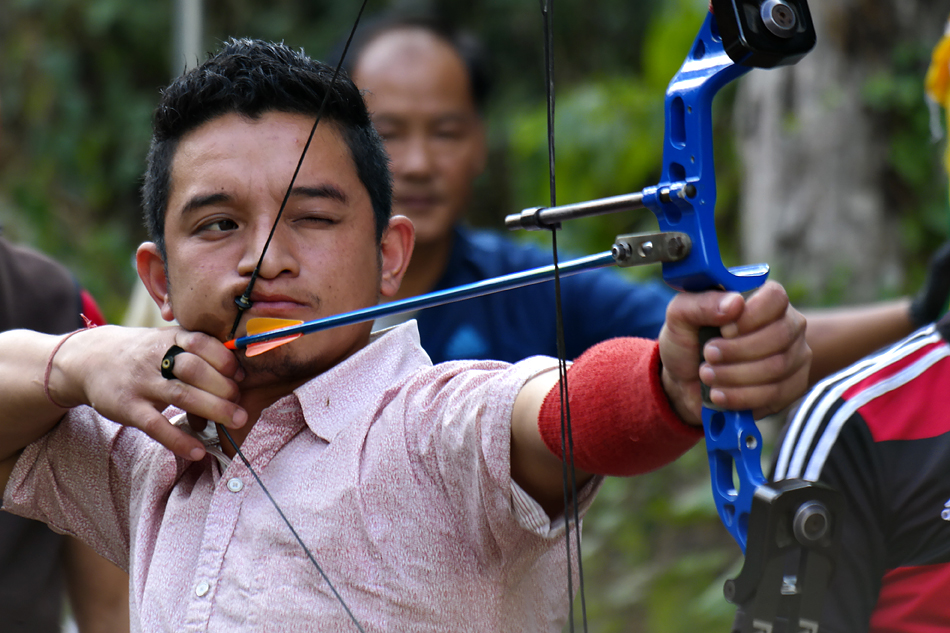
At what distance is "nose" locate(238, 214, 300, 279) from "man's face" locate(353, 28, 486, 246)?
0.99m

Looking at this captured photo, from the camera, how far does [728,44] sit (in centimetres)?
89

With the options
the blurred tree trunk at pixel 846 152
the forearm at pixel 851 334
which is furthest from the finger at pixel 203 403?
the blurred tree trunk at pixel 846 152

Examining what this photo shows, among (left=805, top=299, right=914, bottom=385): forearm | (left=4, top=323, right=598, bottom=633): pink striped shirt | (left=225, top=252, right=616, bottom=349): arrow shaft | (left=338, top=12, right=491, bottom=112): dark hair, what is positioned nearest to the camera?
(left=225, top=252, right=616, bottom=349): arrow shaft

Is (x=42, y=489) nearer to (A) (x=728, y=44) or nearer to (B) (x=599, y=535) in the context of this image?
(A) (x=728, y=44)

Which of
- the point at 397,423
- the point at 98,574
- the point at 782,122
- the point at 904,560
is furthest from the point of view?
the point at 782,122

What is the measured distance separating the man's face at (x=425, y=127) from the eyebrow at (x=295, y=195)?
95cm

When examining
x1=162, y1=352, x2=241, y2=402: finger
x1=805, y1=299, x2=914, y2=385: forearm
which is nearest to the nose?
x1=162, y1=352, x2=241, y2=402: finger

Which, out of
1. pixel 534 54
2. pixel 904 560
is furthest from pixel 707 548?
pixel 534 54

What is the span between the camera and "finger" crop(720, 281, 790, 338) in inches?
32.8

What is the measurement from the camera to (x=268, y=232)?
1163mm

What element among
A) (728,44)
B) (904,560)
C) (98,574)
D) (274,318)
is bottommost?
(98,574)

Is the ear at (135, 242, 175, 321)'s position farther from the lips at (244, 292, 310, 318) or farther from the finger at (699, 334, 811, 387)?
the finger at (699, 334, 811, 387)

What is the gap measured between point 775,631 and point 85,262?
17.9ft

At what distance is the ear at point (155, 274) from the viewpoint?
1.31 meters
